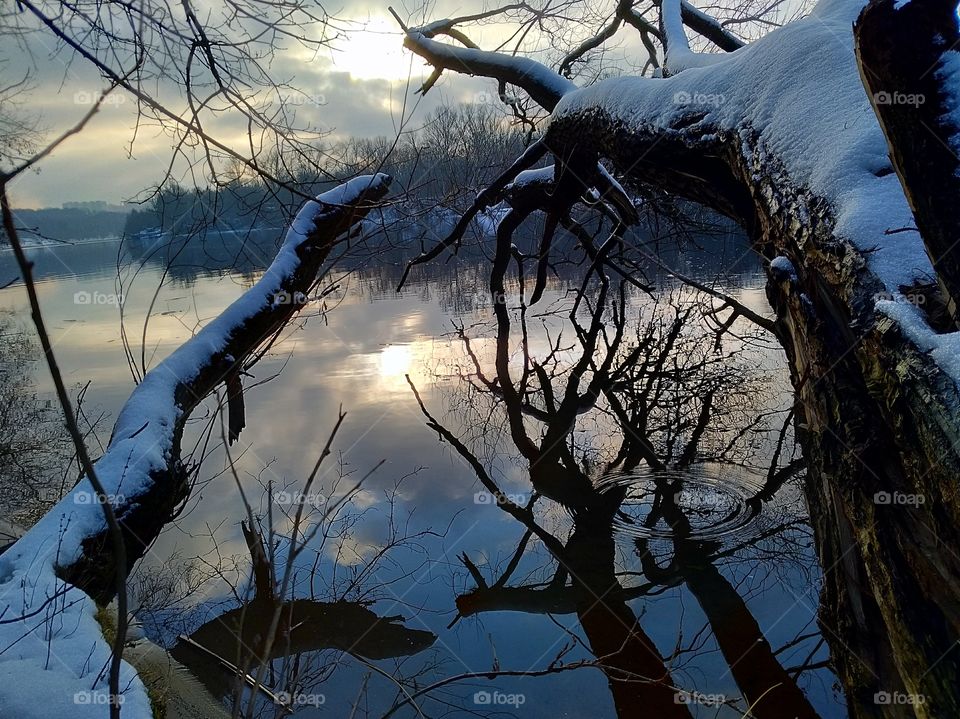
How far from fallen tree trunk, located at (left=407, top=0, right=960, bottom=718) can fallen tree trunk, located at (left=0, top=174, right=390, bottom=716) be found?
1800 millimetres

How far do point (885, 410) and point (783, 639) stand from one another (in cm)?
203

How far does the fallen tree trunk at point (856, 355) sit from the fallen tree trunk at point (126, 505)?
1.80 meters

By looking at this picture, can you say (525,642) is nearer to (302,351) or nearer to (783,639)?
(783,639)

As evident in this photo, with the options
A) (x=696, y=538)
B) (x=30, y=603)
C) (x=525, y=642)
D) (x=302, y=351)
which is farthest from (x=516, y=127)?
(x=30, y=603)

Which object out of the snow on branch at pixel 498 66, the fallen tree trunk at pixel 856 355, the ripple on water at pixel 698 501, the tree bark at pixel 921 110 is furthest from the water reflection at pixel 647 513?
the snow on branch at pixel 498 66

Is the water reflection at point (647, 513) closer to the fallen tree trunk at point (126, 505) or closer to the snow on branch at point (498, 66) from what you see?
the fallen tree trunk at point (126, 505)

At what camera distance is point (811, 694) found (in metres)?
2.87

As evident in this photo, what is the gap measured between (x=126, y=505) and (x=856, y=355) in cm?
335

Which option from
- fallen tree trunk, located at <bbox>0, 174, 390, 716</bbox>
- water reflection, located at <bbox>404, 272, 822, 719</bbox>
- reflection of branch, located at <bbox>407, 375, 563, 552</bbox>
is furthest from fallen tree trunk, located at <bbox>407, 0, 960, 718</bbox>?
reflection of branch, located at <bbox>407, 375, 563, 552</bbox>

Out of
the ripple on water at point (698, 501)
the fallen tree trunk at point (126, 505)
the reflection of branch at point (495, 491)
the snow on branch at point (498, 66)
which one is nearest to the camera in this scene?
the fallen tree trunk at point (126, 505)

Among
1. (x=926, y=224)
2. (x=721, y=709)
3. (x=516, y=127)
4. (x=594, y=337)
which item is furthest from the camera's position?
(x=594, y=337)

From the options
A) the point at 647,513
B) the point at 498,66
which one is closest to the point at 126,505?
the point at 647,513

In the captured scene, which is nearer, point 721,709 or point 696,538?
point 721,709

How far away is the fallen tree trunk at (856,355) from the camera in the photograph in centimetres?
158
